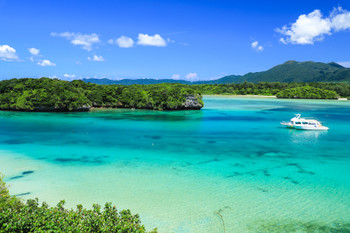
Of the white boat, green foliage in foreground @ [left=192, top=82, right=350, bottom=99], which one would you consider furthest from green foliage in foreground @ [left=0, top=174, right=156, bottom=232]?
green foliage in foreground @ [left=192, top=82, right=350, bottom=99]

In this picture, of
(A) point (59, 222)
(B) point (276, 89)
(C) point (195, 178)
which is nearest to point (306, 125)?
(C) point (195, 178)

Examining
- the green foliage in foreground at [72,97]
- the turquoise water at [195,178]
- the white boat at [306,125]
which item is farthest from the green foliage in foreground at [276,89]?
the turquoise water at [195,178]

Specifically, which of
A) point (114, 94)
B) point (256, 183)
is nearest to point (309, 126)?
point (256, 183)

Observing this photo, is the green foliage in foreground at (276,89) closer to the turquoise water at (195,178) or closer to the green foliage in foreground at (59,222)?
the turquoise water at (195,178)

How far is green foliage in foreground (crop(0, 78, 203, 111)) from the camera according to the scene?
57.2m

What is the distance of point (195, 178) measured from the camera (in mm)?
16672

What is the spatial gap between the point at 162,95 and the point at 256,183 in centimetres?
5279

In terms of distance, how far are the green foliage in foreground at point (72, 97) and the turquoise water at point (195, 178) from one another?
29.1m

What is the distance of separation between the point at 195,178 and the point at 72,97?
164 ft

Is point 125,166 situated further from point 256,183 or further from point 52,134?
point 52,134

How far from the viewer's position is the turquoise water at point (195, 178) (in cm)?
1174

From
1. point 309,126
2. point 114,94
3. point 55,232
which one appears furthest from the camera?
point 114,94

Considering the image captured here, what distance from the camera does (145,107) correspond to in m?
70.2

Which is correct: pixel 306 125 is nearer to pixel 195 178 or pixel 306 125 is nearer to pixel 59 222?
pixel 195 178
